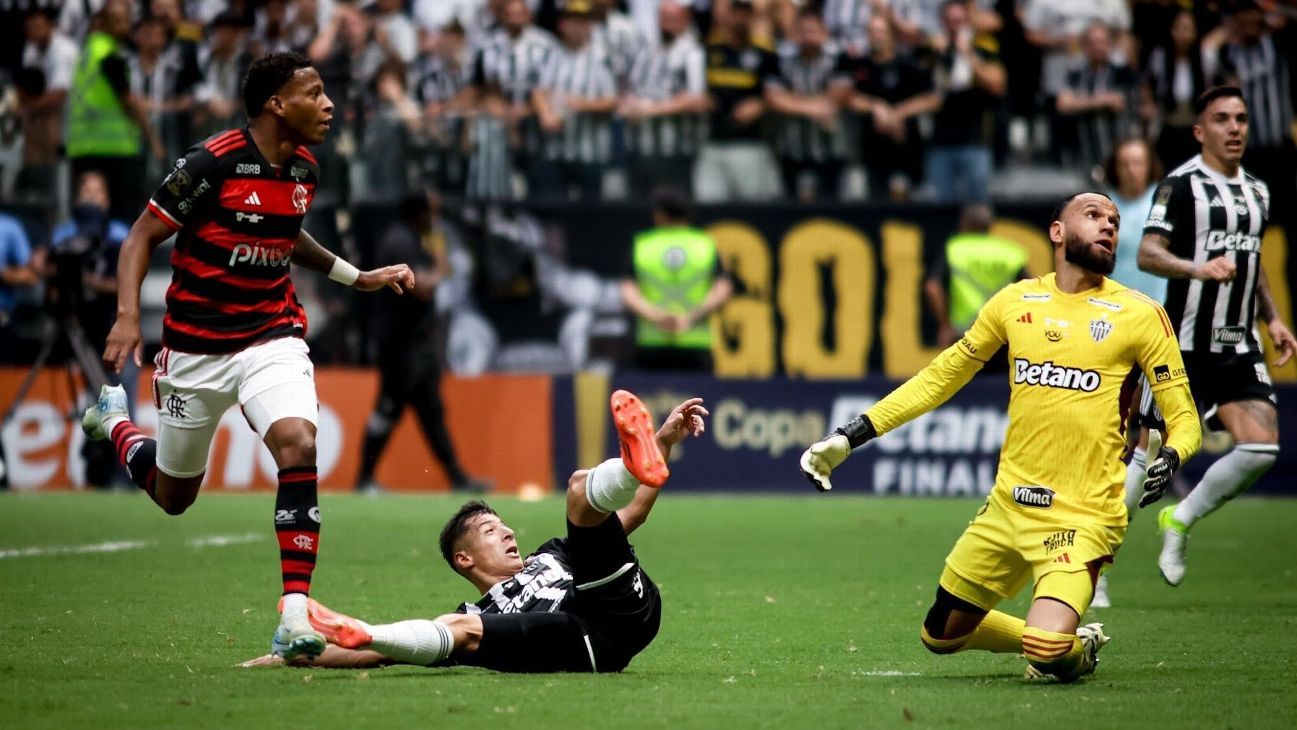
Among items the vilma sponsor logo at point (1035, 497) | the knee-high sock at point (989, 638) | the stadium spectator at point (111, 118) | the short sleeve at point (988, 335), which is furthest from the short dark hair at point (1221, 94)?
the stadium spectator at point (111, 118)

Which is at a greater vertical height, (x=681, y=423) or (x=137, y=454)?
(x=681, y=423)

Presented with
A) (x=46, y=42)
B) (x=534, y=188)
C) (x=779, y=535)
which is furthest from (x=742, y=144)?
(x=46, y=42)

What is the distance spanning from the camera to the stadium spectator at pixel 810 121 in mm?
18250

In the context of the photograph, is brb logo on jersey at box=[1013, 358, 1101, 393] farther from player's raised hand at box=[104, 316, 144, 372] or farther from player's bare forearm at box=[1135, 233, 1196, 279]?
player's raised hand at box=[104, 316, 144, 372]

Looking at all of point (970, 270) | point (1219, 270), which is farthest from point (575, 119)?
point (1219, 270)

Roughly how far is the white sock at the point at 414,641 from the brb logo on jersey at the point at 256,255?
1.88 m

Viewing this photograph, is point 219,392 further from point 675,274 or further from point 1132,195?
point 675,274

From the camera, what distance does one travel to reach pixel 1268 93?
17.7 metres

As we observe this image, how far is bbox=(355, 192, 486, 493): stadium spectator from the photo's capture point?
685 inches

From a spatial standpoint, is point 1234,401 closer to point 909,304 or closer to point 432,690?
point 432,690

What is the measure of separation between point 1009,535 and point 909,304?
36.4 ft

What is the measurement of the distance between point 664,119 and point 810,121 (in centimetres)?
146

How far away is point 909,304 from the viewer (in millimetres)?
18406

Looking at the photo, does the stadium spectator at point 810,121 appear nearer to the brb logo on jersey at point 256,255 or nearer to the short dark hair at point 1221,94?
the short dark hair at point 1221,94
